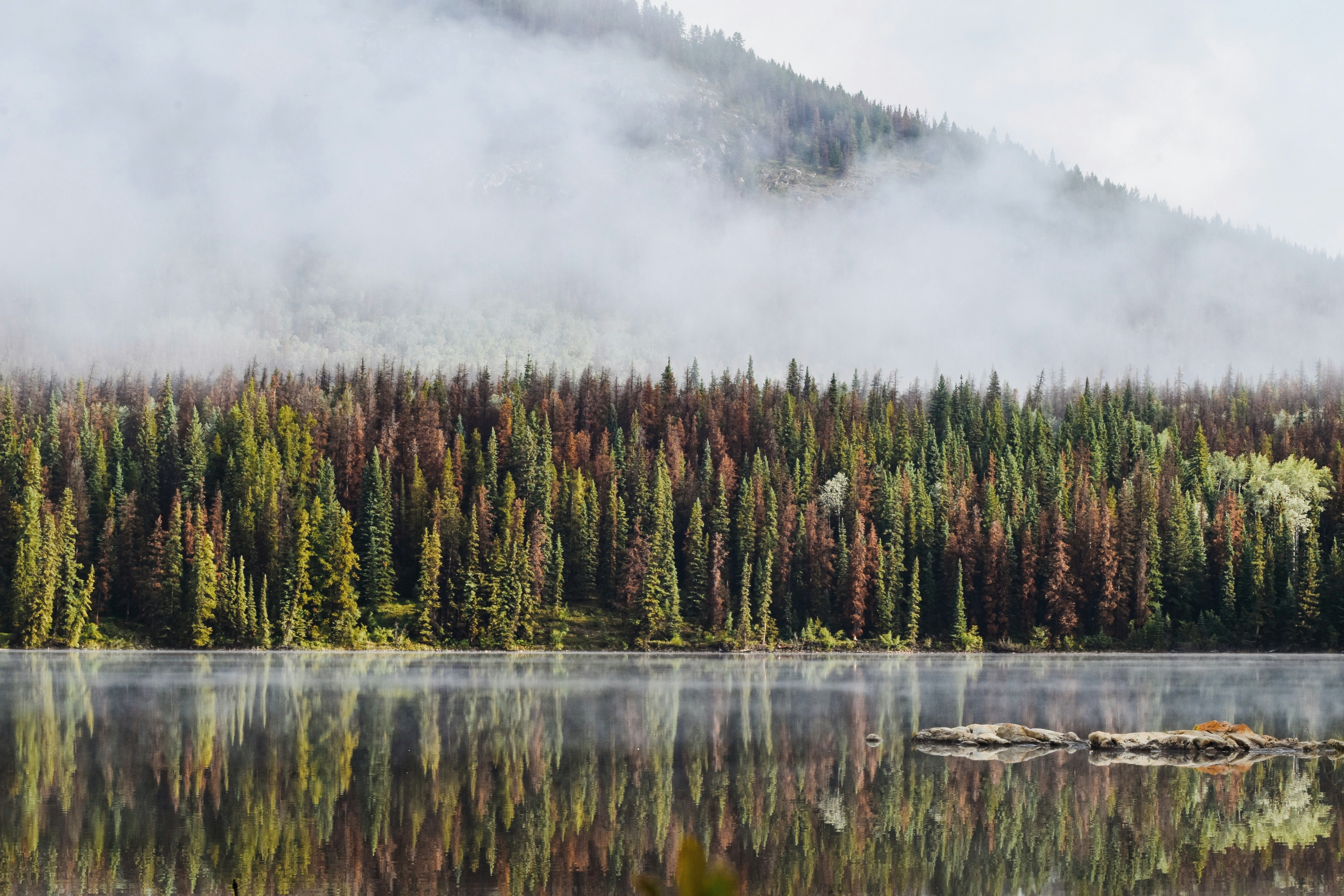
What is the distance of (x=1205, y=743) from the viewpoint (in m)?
48.5

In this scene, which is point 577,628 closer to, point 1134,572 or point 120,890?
point 1134,572

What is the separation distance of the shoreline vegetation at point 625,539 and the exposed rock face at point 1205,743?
88.0 m

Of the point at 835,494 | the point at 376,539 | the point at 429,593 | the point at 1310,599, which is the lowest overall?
the point at 429,593

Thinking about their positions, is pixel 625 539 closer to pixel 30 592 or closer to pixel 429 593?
A: pixel 429 593

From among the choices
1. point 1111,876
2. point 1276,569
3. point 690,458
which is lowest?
point 1111,876

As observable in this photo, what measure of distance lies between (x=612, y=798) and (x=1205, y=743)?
77.9 feet

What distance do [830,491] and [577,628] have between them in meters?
38.5

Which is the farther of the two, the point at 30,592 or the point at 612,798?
the point at 30,592

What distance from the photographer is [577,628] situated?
140m

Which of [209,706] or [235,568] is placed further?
[235,568]

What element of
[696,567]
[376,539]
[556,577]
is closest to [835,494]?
[696,567]

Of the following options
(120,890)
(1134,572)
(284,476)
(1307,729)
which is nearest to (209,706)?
(120,890)

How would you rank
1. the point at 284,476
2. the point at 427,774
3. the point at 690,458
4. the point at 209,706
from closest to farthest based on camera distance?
1. the point at 427,774
2. the point at 209,706
3. the point at 284,476
4. the point at 690,458

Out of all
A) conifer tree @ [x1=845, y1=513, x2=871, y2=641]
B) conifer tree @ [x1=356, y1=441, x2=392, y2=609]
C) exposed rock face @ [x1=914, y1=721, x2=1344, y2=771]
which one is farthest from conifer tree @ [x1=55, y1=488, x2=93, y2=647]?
exposed rock face @ [x1=914, y1=721, x2=1344, y2=771]
